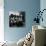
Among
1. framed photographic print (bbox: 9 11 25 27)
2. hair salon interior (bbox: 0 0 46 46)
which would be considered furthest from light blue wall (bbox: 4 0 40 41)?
framed photographic print (bbox: 9 11 25 27)

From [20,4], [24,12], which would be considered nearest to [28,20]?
[24,12]

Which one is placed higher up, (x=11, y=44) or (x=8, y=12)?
(x=8, y=12)

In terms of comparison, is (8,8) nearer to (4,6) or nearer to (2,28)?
(4,6)

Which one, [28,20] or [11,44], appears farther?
[28,20]

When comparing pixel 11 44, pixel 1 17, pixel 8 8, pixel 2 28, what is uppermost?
pixel 8 8

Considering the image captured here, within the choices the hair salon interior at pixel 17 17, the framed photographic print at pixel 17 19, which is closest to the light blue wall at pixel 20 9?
the hair salon interior at pixel 17 17

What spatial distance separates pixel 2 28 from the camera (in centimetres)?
542

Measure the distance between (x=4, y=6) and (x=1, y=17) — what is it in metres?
0.46

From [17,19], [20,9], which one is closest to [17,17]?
[17,19]

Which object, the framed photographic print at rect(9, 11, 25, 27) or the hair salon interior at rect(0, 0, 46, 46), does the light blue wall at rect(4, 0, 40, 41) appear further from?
the framed photographic print at rect(9, 11, 25, 27)

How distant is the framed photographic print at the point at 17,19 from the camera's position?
5418 mm

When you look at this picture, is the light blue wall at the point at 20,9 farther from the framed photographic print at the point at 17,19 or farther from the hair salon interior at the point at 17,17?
the framed photographic print at the point at 17,19

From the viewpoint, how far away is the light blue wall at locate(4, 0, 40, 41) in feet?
17.6

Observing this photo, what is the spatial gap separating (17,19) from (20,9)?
420 millimetres
